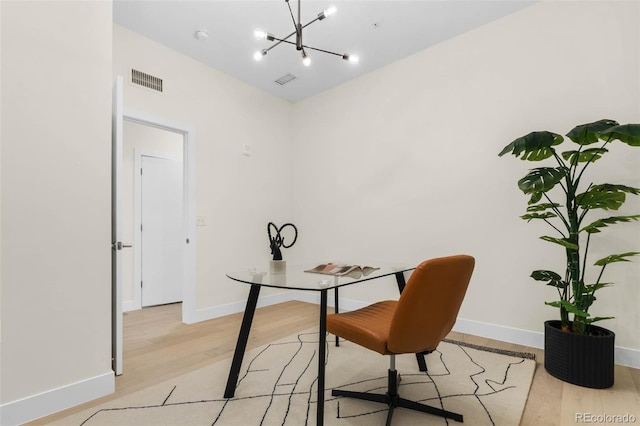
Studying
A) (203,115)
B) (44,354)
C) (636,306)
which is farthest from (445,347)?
(203,115)

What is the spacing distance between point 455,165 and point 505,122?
560 millimetres

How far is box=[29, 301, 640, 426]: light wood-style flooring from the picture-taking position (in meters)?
1.83

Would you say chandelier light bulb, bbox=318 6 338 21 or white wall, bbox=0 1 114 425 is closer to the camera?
white wall, bbox=0 1 114 425

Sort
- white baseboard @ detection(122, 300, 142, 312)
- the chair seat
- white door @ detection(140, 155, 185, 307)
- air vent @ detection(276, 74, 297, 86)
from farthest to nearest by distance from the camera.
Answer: white door @ detection(140, 155, 185, 307) < white baseboard @ detection(122, 300, 142, 312) < air vent @ detection(276, 74, 297, 86) < the chair seat

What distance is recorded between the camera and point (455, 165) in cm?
322

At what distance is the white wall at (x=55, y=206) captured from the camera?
169 centimetres

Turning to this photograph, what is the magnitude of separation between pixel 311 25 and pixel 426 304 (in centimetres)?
269

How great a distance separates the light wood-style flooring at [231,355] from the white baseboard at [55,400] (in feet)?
0.13

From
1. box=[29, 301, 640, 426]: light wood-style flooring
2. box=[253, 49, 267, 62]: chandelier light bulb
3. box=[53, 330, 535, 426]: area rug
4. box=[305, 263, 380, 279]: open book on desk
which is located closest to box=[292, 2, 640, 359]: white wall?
box=[29, 301, 640, 426]: light wood-style flooring

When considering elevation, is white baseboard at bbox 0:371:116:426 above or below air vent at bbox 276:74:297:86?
below

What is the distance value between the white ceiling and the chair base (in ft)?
9.39

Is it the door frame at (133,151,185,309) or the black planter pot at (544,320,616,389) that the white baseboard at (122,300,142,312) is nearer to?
the door frame at (133,151,185,309)

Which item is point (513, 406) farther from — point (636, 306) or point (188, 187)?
point (188, 187)

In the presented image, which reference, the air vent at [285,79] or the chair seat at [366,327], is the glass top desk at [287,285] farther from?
the air vent at [285,79]
